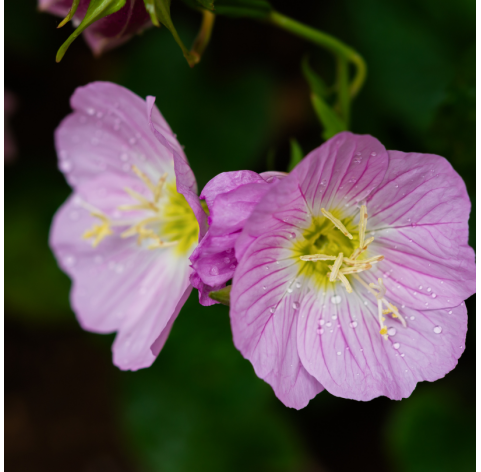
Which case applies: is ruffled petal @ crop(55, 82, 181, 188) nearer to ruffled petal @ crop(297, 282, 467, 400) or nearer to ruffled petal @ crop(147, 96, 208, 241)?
ruffled petal @ crop(147, 96, 208, 241)

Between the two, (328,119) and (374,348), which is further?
(328,119)

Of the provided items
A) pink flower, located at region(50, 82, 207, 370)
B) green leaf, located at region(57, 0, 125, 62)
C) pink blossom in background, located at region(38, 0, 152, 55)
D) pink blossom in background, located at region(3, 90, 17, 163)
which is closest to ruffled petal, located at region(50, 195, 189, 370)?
pink flower, located at region(50, 82, 207, 370)

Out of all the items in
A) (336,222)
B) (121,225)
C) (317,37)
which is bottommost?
(121,225)

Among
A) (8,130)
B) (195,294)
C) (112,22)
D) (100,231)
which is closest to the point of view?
(112,22)

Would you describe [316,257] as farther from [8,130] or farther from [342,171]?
[8,130]

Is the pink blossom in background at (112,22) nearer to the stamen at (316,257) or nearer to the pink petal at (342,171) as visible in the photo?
the pink petal at (342,171)

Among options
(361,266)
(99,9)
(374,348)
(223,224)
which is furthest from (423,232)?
(99,9)

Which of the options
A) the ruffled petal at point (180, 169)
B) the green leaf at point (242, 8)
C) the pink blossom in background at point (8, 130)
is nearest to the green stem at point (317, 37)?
the green leaf at point (242, 8)
